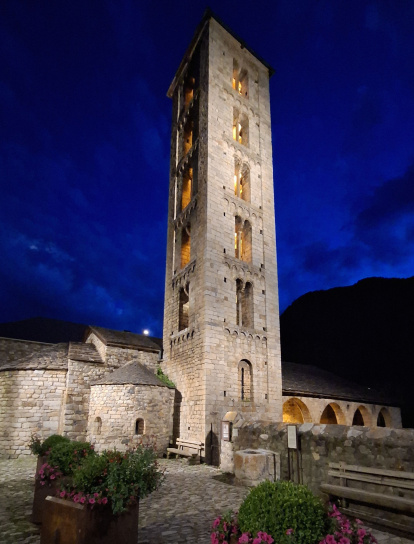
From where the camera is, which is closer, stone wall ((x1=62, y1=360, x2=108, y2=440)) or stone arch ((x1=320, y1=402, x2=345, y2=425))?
stone wall ((x1=62, y1=360, x2=108, y2=440))

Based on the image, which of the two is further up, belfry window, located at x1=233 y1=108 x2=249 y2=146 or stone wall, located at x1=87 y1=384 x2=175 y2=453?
belfry window, located at x1=233 y1=108 x2=249 y2=146

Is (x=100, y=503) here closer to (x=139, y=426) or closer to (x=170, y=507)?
(x=170, y=507)

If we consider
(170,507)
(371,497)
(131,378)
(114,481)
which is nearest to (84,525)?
(114,481)

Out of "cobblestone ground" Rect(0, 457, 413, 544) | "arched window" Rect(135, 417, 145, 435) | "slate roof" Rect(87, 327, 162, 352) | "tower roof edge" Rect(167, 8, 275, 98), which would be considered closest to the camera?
"cobblestone ground" Rect(0, 457, 413, 544)

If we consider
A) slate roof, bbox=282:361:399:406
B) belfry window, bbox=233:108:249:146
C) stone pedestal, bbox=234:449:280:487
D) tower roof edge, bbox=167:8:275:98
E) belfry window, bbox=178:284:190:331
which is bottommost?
stone pedestal, bbox=234:449:280:487

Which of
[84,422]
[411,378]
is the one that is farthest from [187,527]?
[411,378]

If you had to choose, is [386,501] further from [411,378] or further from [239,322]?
[411,378]

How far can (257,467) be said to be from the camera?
9555 millimetres

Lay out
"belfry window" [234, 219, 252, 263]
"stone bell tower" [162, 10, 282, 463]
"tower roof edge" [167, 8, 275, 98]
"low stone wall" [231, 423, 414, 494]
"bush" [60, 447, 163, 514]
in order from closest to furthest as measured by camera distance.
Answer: "bush" [60, 447, 163, 514] < "low stone wall" [231, 423, 414, 494] < "stone bell tower" [162, 10, 282, 463] < "belfry window" [234, 219, 252, 263] < "tower roof edge" [167, 8, 275, 98]

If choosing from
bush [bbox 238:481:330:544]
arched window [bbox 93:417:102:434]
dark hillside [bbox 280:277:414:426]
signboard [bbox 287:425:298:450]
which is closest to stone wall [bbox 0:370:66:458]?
arched window [bbox 93:417:102:434]

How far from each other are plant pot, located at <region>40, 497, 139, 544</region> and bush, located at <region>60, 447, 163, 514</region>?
4.5 inches

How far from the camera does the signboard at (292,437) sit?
30.0ft

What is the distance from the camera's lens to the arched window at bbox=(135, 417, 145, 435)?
51.4 feet

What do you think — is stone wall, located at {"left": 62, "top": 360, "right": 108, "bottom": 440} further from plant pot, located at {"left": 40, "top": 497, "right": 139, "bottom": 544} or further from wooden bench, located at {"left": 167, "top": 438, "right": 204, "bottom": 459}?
plant pot, located at {"left": 40, "top": 497, "right": 139, "bottom": 544}
